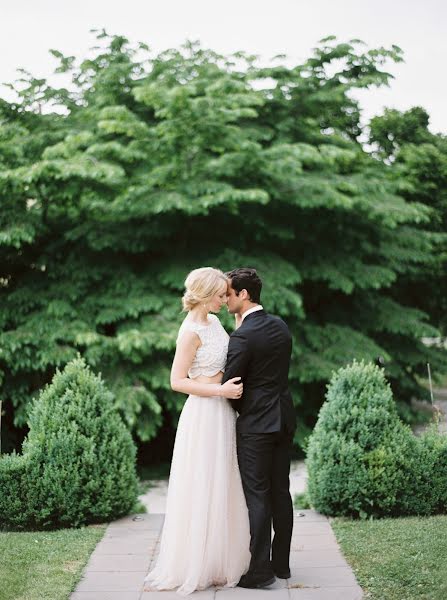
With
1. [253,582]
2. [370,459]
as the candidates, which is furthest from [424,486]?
[253,582]

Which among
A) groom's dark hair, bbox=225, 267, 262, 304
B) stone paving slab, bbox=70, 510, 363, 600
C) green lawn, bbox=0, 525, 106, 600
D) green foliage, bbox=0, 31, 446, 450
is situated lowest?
green lawn, bbox=0, 525, 106, 600

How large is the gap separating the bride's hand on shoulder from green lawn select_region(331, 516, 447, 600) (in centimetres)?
141

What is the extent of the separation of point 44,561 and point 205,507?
1.54 metres

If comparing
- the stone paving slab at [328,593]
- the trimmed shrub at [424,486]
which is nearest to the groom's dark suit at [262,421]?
the stone paving slab at [328,593]

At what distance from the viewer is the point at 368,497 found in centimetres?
680

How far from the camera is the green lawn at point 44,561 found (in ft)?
16.3

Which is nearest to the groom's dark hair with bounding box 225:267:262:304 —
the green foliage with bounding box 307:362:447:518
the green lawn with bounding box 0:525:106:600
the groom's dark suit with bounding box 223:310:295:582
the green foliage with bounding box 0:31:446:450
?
the groom's dark suit with bounding box 223:310:295:582

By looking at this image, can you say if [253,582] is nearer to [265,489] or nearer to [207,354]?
[265,489]

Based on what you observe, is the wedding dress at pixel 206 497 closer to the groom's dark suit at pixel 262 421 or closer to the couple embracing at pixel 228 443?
the couple embracing at pixel 228 443

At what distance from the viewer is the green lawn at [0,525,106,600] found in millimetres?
4977

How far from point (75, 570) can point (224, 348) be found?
6.35 feet

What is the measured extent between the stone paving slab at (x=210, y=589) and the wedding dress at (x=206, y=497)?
0.44 feet

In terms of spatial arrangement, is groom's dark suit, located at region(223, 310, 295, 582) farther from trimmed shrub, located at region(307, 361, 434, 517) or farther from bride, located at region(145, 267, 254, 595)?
trimmed shrub, located at region(307, 361, 434, 517)

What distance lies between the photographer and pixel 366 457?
678 centimetres
